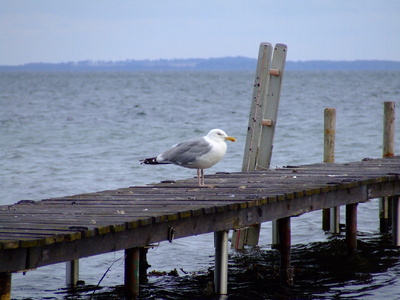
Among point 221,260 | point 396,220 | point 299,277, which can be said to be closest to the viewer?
point 221,260

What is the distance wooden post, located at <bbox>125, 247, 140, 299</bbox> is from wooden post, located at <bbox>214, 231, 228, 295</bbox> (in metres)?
1.03

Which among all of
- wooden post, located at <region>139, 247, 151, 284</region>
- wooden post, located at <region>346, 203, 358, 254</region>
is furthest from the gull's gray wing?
wooden post, located at <region>346, 203, 358, 254</region>

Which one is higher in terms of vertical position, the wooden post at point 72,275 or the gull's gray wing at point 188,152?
the gull's gray wing at point 188,152

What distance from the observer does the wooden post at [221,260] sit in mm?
7911

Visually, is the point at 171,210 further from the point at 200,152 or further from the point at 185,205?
the point at 200,152

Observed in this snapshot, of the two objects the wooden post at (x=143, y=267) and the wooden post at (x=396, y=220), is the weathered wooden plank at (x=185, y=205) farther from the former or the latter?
the wooden post at (x=143, y=267)

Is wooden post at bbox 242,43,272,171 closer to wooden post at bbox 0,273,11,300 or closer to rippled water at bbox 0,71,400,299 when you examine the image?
rippled water at bbox 0,71,400,299

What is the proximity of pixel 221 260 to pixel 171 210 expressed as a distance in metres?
0.97

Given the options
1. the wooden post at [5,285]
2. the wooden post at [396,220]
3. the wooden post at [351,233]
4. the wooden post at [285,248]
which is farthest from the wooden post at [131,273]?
the wooden post at [396,220]

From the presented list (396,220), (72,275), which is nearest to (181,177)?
(396,220)

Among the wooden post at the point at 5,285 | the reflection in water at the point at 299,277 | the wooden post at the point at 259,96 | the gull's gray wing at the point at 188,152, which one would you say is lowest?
the reflection in water at the point at 299,277

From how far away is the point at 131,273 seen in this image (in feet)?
23.9

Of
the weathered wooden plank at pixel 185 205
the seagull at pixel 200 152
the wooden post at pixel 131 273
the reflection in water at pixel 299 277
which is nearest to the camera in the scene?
the weathered wooden plank at pixel 185 205

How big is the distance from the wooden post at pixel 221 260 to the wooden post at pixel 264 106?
10.9 feet
